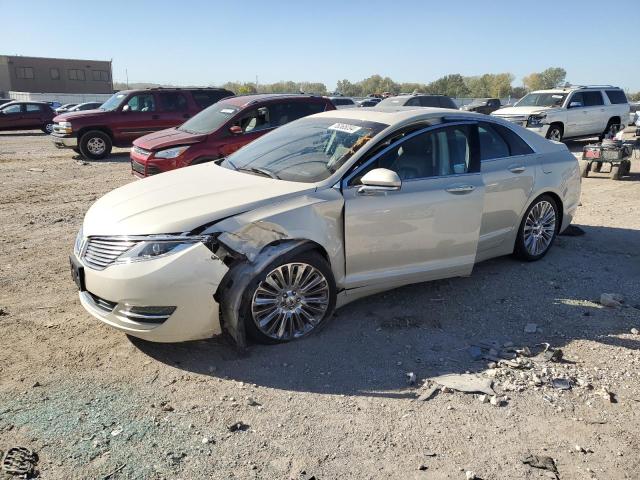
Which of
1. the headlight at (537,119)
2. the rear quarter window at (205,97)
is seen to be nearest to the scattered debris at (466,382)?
the rear quarter window at (205,97)

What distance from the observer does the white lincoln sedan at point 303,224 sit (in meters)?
3.49

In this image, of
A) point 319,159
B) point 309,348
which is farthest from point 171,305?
point 319,159

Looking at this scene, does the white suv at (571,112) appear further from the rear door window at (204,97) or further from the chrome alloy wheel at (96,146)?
the chrome alloy wheel at (96,146)

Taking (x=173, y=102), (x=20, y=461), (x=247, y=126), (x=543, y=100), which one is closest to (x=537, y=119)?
(x=543, y=100)

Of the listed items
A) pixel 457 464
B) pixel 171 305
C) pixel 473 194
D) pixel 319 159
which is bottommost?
pixel 457 464

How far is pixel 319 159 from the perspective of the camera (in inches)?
173

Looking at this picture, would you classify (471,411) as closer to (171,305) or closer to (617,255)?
(171,305)

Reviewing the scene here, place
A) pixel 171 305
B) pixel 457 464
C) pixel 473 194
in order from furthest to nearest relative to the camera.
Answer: pixel 473 194 < pixel 171 305 < pixel 457 464

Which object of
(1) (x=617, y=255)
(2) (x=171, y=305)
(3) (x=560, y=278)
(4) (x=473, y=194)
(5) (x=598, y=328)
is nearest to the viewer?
(2) (x=171, y=305)

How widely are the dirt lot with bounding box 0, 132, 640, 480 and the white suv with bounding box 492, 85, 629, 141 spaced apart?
39.0ft

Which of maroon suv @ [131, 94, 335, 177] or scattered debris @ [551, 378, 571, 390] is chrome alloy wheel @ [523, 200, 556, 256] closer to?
scattered debris @ [551, 378, 571, 390]

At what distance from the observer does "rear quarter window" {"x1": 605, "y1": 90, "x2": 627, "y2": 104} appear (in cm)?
1777

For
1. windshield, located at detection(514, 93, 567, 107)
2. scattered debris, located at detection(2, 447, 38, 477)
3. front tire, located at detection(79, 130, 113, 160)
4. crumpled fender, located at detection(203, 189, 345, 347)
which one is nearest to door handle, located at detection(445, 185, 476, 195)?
crumpled fender, located at detection(203, 189, 345, 347)

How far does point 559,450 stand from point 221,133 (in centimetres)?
726
